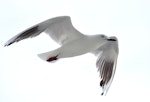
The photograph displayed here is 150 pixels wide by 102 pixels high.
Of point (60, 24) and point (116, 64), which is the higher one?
point (60, 24)

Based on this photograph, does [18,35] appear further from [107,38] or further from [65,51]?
[107,38]

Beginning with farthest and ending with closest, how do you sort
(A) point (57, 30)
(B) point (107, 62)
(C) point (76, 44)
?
(B) point (107, 62)
(A) point (57, 30)
(C) point (76, 44)

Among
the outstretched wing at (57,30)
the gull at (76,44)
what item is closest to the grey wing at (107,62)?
the gull at (76,44)

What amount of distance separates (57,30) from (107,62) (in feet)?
2.73

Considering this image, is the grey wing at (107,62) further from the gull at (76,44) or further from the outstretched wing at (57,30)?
the outstretched wing at (57,30)

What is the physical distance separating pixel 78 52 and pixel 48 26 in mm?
523

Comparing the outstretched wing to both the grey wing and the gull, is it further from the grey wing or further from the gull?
the grey wing

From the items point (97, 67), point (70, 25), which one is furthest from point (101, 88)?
point (70, 25)

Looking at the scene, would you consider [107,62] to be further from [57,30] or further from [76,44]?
[57,30]

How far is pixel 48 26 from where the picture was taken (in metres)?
7.83

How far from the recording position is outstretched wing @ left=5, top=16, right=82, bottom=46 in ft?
25.1

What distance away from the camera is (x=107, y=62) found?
831cm

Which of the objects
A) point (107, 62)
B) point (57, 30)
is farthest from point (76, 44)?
point (107, 62)

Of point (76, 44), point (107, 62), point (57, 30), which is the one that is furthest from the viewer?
point (107, 62)
